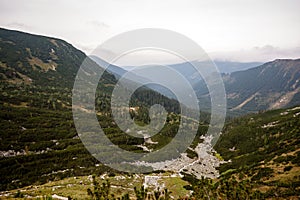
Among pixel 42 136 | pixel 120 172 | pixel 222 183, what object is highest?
pixel 222 183

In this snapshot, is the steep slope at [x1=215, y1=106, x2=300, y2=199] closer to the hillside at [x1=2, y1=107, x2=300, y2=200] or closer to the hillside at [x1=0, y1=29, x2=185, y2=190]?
the hillside at [x1=2, y1=107, x2=300, y2=200]

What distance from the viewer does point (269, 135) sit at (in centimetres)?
10688

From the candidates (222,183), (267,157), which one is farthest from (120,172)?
(222,183)

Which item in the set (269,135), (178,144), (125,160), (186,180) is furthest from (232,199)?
(269,135)

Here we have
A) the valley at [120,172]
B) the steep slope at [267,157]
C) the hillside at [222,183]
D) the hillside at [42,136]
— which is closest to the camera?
the hillside at [222,183]

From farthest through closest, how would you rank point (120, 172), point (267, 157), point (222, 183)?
point (267, 157), point (120, 172), point (222, 183)

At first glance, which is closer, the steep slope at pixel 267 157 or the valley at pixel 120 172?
the valley at pixel 120 172

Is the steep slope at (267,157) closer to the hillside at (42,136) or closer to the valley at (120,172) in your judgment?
the valley at (120,172)

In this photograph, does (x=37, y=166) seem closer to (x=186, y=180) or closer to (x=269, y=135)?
(x=186, y=180)

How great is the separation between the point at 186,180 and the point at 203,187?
3439cm

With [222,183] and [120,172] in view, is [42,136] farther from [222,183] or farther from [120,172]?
[222,183]

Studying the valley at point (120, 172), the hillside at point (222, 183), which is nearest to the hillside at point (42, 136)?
the valley at point (120, 172)

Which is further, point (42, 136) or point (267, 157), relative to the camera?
point (42, 136)

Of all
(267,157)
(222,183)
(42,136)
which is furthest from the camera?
(42,136)
